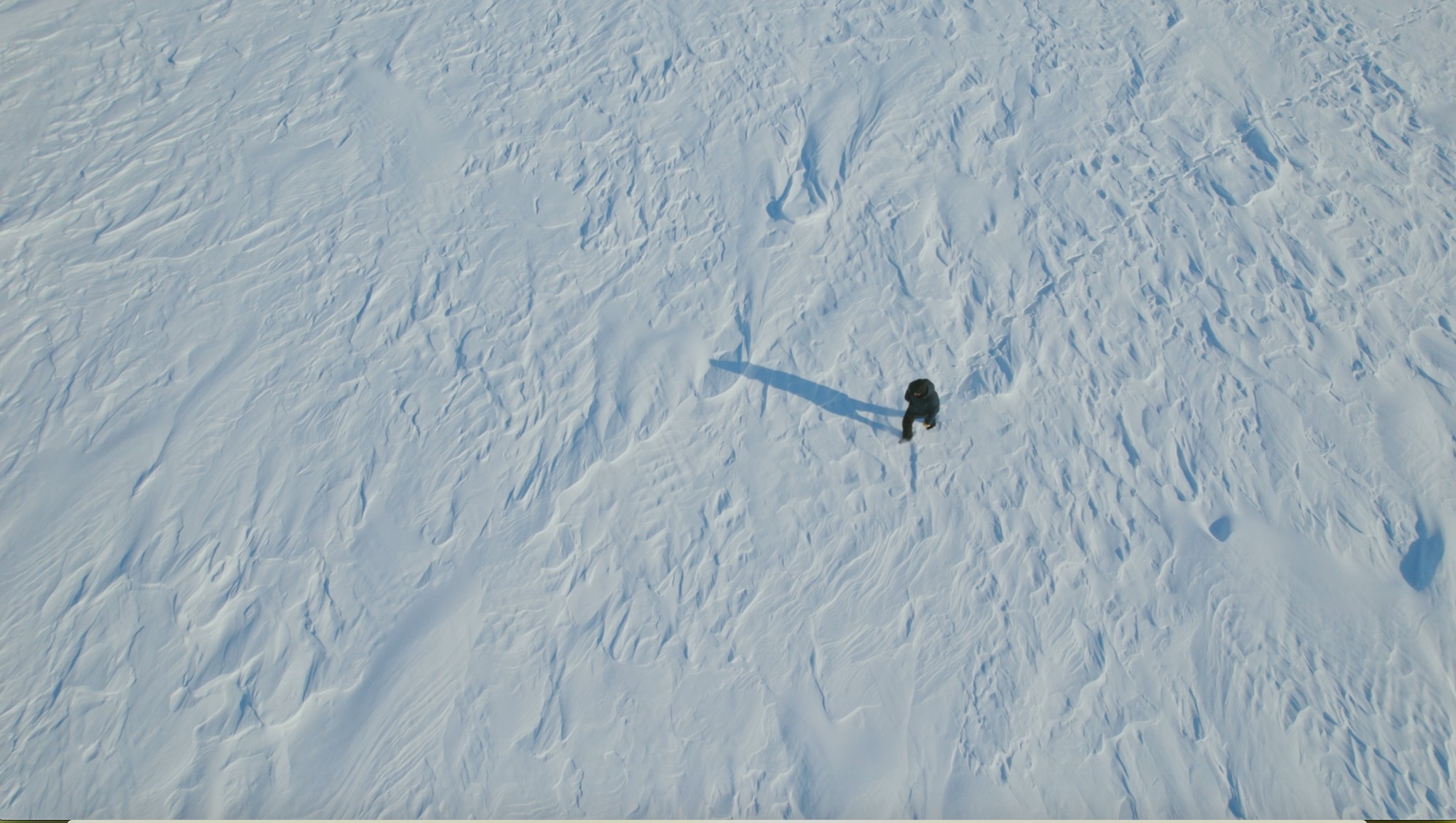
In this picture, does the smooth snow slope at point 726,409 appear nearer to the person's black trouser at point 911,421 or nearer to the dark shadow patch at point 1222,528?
A: the dark shadow patch at point 1222,528

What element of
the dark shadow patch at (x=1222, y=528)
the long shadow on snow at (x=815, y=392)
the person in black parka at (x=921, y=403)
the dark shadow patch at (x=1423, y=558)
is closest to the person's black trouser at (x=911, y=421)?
the person in black parka at (x=921, y=403)

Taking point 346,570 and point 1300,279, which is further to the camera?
point 1300,279

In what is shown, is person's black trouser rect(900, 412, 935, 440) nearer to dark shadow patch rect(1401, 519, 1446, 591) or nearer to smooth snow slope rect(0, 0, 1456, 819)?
smooth snow slope rect(0, 0, 1456, 819)

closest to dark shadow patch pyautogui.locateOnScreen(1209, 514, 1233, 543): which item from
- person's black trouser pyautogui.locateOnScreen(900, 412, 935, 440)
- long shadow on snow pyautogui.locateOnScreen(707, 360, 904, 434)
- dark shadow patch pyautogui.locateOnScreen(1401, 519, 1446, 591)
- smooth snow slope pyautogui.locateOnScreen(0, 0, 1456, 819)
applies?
smooth snow slope pyautogui.locateOnScreen(0, 0, 1456, 819)

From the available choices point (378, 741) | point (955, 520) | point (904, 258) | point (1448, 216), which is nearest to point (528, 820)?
point (378, 741)

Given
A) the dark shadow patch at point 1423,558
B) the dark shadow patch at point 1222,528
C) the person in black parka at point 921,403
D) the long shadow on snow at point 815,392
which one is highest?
the person in black parka at point 921,403

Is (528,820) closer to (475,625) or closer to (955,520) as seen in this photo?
(475,625)
